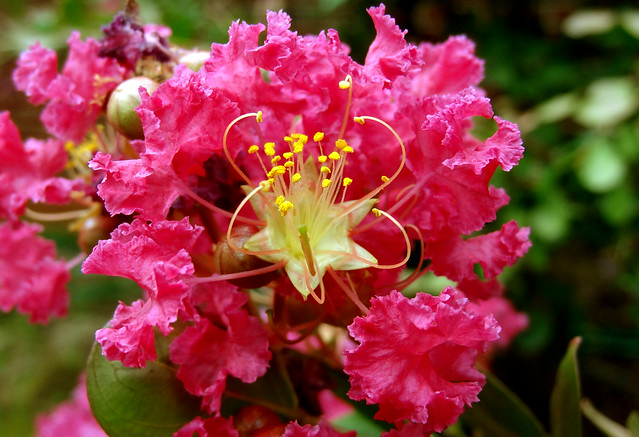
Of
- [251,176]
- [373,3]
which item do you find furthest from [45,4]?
[251,176]

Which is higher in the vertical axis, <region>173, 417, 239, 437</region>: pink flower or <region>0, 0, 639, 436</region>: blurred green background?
<region>173, 417, 239, 437</region>: pink flower

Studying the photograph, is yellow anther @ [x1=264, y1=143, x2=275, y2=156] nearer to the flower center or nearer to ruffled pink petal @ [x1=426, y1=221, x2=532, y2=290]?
the flower center

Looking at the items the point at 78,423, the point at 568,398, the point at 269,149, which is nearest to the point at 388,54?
the point at 269,149

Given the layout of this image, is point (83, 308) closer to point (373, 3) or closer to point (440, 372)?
point (373, 3)

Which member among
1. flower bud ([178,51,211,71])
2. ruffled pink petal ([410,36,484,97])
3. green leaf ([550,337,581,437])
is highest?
flower bud ([178,51,211,71])

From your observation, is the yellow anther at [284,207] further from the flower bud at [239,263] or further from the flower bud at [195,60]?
the flower bud at [195,60]

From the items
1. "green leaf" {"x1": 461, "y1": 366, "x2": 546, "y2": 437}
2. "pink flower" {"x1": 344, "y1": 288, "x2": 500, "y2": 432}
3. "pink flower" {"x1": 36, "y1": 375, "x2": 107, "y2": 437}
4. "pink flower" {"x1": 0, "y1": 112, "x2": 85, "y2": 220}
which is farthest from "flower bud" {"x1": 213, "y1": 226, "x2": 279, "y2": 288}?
"pink flower" {"x1": 36, "y1": 375, "x2": 107, "y2": 437}
